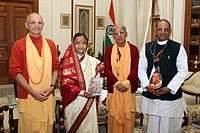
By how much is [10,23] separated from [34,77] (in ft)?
16.6

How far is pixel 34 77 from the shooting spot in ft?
9.53

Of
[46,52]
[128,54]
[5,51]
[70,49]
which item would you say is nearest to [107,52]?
[128,54]

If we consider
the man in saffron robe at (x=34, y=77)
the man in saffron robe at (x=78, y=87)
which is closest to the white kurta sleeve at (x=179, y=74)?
the man in saffron robe at (x=78, y=87)

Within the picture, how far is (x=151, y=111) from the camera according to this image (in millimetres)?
3109

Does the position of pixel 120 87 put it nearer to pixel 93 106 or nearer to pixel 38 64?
pixel 93 106

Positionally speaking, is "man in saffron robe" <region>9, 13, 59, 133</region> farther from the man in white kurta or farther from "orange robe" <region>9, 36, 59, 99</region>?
the man in white kurta

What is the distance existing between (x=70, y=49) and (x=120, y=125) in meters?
0.99

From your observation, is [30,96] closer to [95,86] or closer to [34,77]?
[34,77]

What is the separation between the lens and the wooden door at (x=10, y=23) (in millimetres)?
7535

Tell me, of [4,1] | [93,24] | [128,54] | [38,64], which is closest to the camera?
[38,64]

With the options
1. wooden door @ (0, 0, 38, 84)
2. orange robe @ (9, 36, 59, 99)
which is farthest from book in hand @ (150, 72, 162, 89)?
wooden door @ (0, 0, 38, 84)

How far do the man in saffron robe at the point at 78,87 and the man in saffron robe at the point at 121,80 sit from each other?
0.80 ft

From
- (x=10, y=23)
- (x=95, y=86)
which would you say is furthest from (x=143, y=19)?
(x=95, y=86)

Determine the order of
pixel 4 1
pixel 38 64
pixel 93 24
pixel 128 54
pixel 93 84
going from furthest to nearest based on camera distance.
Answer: pixel 93 24 < pixel 4 1 < pixel 128 54 < pixel 93 84 < pixel 38 64
